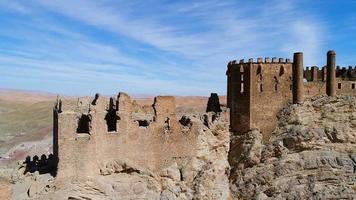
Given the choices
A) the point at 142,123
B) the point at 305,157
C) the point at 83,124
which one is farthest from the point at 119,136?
the point at 305,157

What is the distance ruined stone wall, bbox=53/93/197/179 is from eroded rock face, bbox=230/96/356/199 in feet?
23.3

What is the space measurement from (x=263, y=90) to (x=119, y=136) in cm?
1487

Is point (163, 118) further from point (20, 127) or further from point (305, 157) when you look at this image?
point (20, 127)

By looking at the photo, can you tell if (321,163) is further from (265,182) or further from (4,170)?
(4,170)

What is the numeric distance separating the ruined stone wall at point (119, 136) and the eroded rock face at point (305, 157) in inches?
279

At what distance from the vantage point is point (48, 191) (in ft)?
91.5

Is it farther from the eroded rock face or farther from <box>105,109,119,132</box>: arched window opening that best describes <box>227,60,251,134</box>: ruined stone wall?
<box>105,109,119,132</box>: arched window opening

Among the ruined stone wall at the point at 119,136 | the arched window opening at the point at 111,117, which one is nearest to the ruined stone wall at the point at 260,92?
the ruined stone wall at the point at 119,136

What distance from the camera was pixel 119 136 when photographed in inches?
1241

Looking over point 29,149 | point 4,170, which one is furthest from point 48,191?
point 29,149

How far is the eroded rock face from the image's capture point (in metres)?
38.6

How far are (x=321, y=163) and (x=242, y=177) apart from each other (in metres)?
7.13

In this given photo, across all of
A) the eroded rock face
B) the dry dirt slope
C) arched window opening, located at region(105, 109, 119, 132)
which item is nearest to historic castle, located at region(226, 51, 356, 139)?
the eroded rock face

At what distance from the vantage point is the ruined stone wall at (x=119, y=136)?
29106 millimetres
